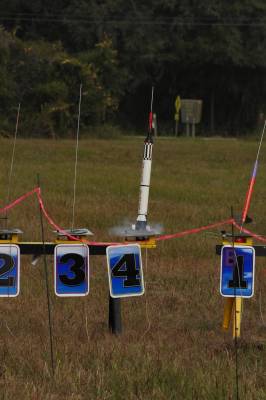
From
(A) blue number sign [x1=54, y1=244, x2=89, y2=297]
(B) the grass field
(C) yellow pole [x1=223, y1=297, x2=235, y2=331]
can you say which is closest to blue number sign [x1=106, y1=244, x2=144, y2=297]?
(A) blue number sign [x1=54, y1=244, x2=89, y2=297]

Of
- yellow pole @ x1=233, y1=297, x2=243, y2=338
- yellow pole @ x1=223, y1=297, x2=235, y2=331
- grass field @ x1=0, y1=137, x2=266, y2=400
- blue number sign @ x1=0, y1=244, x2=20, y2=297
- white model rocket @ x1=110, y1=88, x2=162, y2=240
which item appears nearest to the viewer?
grass field @ x1=0, y1=137, x2=266, y2=400

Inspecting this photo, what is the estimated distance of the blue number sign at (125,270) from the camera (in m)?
6.45

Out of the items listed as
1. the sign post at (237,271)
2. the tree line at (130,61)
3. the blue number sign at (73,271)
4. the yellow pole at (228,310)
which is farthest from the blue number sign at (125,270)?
the tree line at (130,61)

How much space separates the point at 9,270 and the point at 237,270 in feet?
4.86

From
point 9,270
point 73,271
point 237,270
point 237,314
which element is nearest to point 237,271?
point 237,270

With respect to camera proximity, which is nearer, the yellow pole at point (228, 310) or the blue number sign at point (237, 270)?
the blue number sign at point (237, 270)

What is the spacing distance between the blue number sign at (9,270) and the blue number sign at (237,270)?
1.34 meters

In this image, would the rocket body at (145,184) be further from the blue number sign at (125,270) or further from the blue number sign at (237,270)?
the blue number sign at (237,270)

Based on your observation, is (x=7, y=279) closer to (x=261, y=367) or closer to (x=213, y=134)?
(x=261, y=367)

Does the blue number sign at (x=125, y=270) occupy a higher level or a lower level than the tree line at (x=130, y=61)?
lower

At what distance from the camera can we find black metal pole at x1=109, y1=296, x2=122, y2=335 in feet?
22.2

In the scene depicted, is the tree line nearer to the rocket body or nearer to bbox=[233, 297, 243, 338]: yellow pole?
the rocket body

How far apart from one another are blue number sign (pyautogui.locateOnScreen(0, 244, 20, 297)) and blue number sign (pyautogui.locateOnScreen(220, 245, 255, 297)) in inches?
52.6

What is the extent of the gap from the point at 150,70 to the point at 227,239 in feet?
131
